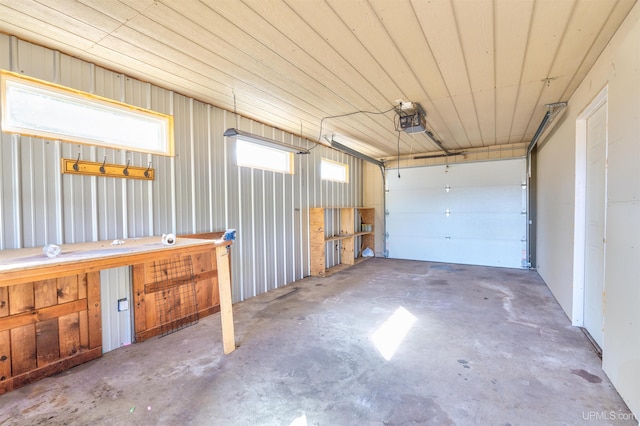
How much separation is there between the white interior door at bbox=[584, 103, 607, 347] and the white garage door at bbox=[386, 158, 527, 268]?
3.35 m

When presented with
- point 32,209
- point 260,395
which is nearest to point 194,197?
point 32,209

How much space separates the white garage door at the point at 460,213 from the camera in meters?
6.04

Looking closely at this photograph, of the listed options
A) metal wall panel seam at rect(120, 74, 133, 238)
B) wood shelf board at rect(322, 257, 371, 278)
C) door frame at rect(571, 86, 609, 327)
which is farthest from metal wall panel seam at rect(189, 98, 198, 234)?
door frame at rect(571, 86, 609, 327)

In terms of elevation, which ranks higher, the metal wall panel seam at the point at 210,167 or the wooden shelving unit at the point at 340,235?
the metal wall panel seam at the point at 210,167

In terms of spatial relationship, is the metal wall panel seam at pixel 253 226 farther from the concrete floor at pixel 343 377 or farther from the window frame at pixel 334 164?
the window frame at pixel 334 164

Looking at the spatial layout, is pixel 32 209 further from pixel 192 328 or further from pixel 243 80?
pixel 243 80

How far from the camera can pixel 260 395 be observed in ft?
6.50

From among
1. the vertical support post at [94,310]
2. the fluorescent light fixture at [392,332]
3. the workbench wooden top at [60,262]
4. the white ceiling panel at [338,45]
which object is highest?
the white ceiling panel at [338,45]

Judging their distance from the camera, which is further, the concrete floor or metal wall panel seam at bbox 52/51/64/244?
metal wall panel seam at bbox 52/51/64/244

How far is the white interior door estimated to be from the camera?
8.28 feet

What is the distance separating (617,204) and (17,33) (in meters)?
4.47

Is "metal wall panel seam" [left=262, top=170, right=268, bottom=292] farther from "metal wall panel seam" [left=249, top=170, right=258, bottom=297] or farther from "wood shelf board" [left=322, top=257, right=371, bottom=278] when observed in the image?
"wood shelf board" [left=322, top=257, right=371, bottom=278]

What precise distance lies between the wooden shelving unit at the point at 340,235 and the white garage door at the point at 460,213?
635 millimetres

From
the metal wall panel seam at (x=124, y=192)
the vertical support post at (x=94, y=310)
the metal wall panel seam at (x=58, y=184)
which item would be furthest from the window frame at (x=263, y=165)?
the vertical support post at (x=94, y=310)
